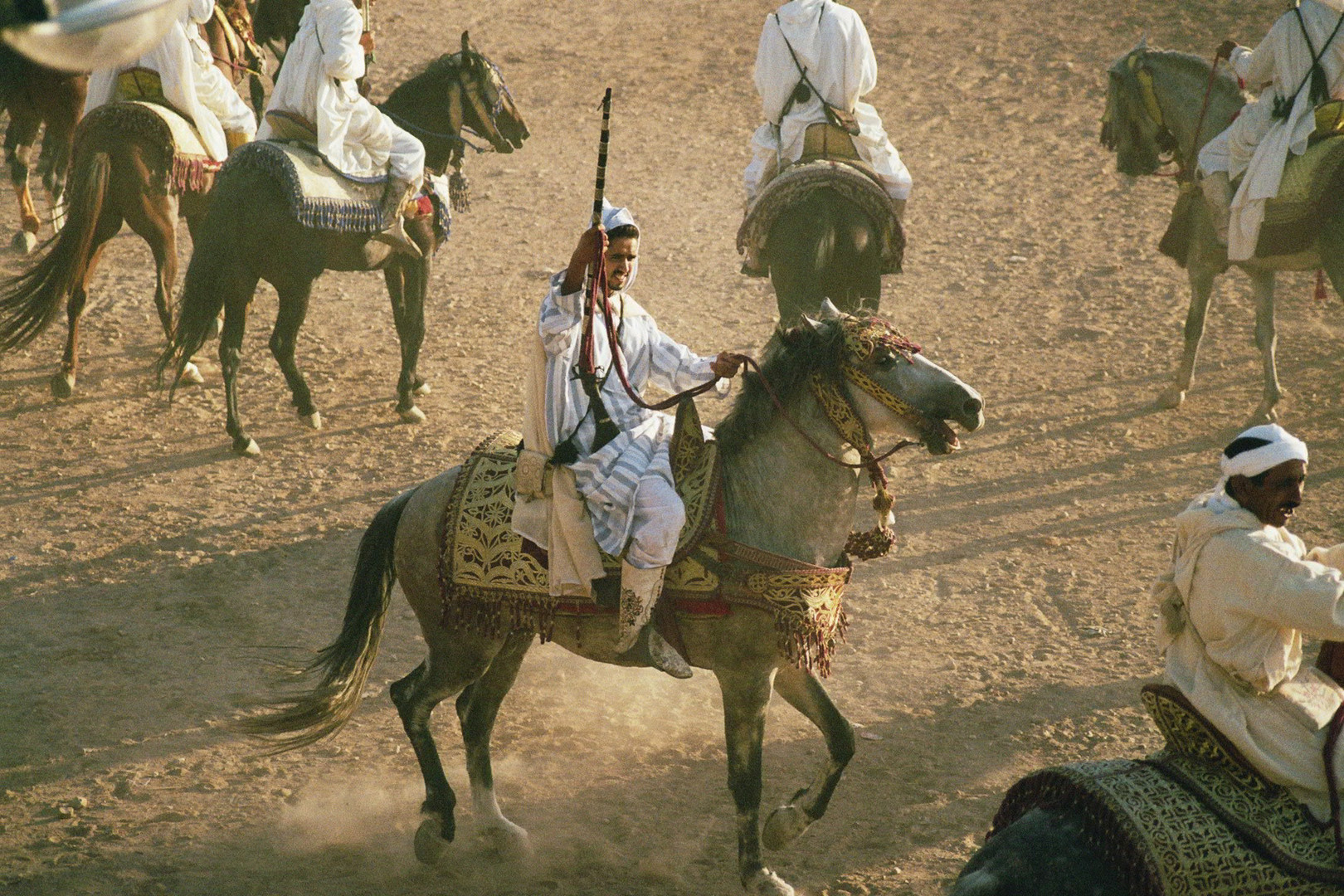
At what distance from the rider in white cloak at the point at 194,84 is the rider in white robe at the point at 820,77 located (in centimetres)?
395

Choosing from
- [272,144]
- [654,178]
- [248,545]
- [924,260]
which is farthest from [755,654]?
[654,178]

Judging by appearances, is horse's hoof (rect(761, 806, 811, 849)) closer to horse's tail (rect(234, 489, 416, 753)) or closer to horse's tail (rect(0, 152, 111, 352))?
horse's tail (rect(234, 489, 416, 753))

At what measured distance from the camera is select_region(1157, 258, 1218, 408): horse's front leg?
10094mm

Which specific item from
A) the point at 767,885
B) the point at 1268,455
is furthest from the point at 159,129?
the point at 1268,455

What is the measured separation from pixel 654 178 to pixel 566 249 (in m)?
1.88

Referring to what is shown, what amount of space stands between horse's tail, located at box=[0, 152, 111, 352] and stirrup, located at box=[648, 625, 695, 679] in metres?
5.95

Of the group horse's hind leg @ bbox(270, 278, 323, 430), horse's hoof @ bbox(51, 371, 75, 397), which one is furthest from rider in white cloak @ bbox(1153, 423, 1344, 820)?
horse's hoof @ bbox(51, 371, 75, 397)

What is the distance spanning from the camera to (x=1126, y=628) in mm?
7434

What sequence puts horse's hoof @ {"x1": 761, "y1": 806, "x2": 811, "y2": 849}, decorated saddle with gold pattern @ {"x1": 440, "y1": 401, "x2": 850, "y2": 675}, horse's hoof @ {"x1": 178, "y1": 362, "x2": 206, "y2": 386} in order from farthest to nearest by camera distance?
horse's hoof @ {"x1": 178, "y1": 362, "x2": 206, "y2": 386} < horse's hoof @ {"x1": 761, "y1": 806, "x2": 811, "y2": 849} < decorated saddle with gold pattern @ {"x1": 440, "y1": 401, "x2": 850, "y2": 675}

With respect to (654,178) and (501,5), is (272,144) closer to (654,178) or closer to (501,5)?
(654,178)

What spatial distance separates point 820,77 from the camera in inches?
369

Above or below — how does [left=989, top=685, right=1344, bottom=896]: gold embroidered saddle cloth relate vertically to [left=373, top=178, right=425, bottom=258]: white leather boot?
below

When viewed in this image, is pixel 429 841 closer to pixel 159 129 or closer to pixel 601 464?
pixel 601 464

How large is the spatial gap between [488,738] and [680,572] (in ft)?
3.78
